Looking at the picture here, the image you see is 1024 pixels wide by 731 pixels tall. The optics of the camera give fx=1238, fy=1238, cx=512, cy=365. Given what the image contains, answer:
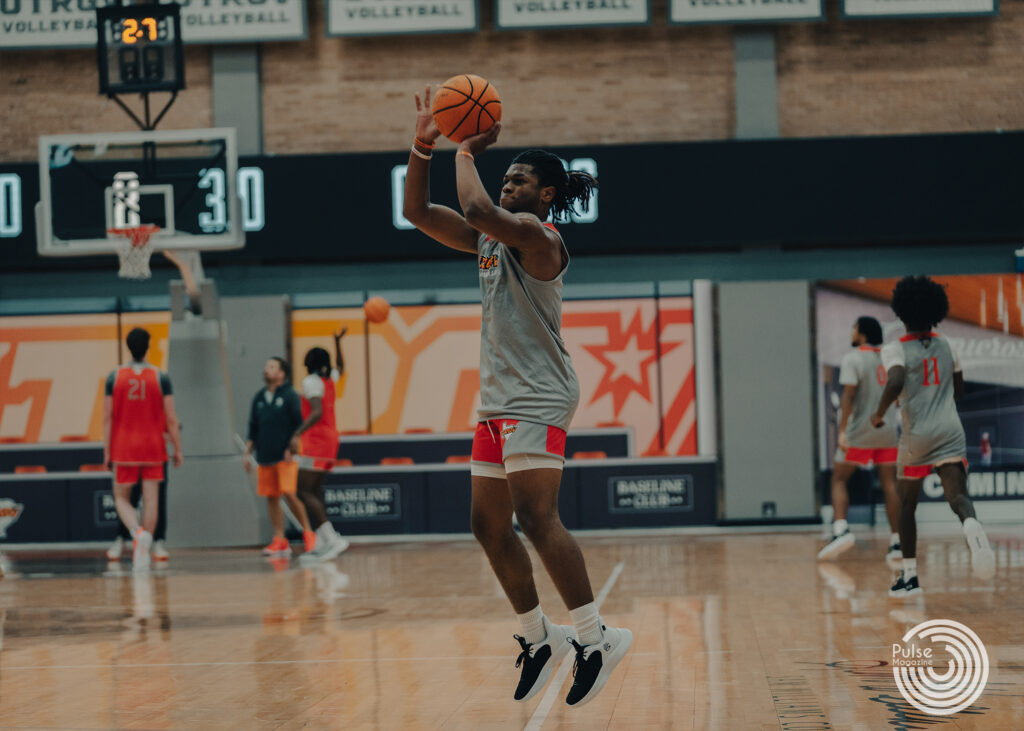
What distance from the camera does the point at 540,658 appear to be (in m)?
4.78

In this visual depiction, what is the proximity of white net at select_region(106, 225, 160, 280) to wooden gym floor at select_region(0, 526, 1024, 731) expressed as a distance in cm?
313

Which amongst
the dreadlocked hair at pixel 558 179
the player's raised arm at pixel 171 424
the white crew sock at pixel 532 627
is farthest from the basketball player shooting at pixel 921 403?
the player's raised arm at pixel 171 424

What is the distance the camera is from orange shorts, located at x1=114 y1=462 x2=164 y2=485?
1114 centimetres

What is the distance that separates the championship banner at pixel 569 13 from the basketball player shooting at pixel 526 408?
10591 mm

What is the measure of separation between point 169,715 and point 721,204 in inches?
434

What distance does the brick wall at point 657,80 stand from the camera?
1521 centimetres

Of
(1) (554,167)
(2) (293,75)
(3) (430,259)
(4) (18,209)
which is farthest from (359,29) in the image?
(1) (554,167)

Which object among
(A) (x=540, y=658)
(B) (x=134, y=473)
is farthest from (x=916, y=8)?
(A) (x=540, y=658)

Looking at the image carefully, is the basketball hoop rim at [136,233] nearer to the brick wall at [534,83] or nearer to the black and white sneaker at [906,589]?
the brick wall at [534,83]

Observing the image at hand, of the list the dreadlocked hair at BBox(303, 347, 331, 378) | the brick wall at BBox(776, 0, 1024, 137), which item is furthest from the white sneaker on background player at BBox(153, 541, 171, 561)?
the brick wall at BBox(776, 0, 1024, 137)

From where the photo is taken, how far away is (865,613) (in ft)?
23.8

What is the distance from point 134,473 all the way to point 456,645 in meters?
5.56

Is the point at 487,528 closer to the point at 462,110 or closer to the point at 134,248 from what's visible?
the point at 462,110

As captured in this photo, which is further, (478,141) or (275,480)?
(275,480)
